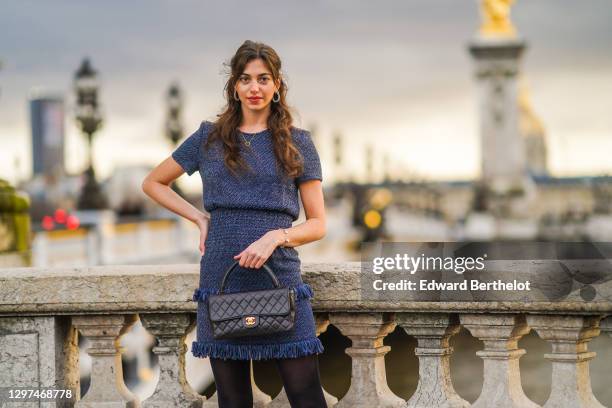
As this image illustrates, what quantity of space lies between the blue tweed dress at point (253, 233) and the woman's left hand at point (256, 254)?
8 centimetres

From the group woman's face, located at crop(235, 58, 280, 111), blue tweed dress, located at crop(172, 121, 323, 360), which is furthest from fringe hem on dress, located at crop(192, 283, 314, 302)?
woman's face, located at crop(235, 58, 280, 111)

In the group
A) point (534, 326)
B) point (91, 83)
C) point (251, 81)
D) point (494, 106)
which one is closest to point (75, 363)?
point (251, 81)

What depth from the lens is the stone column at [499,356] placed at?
5.94 m

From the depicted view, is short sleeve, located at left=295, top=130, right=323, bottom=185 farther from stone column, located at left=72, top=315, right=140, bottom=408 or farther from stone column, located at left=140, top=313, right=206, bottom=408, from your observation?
stone column, located at left=72, top=315, right=140, bottom=408

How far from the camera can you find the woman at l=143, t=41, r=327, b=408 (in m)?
5.38

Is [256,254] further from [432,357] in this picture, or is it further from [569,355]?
[569,355]

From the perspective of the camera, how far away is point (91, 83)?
2759 cm

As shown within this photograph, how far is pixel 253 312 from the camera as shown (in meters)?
5.21

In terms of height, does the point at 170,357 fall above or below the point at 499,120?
below

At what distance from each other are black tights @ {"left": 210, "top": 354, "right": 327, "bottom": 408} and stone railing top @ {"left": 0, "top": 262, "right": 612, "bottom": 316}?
606 mm

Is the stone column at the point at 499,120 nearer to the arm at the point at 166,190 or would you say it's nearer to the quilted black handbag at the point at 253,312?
the arm at the point at 166,190

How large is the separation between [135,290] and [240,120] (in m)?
1.16

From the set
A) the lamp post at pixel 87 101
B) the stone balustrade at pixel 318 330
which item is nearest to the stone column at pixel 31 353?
the stone balustrade at pixel 318 330

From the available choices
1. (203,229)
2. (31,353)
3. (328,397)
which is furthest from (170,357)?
(203,229)
